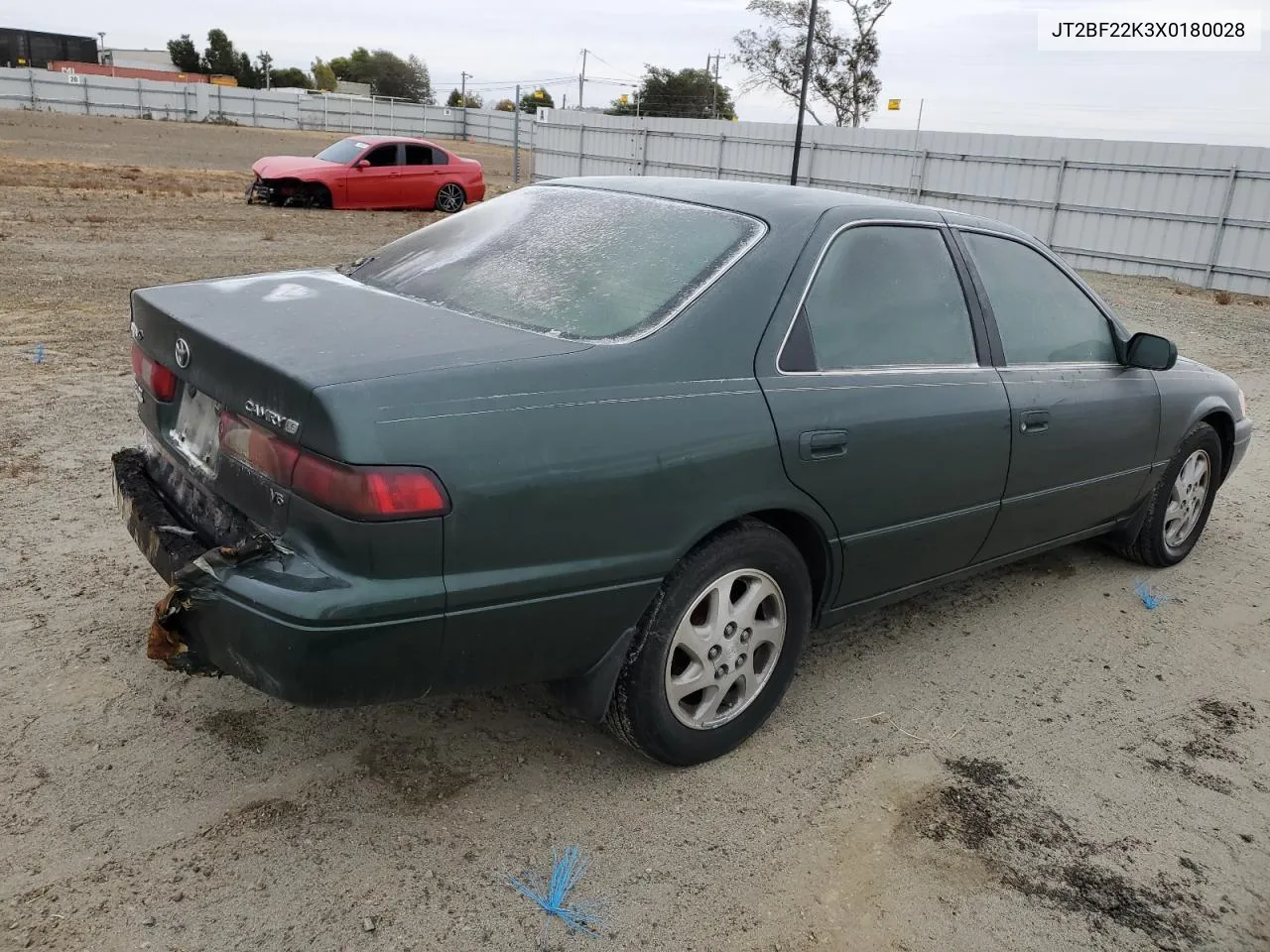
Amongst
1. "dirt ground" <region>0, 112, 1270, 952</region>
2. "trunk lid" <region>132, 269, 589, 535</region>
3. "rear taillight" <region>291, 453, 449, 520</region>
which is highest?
"trunk lid" <region>132, 269, 589, 535</region>

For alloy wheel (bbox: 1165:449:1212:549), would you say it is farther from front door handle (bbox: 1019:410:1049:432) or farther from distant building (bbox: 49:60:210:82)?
distant building (bbox: 49:60:210:82)

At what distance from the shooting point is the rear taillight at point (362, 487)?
2.21 meters

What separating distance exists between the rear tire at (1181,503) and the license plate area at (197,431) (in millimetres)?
Result: 3925

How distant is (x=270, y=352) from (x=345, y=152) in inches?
701

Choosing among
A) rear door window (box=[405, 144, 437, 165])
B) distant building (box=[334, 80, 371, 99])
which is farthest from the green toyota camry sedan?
distant building (box=[334, 80, 371, 99])

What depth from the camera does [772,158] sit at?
78.0ft

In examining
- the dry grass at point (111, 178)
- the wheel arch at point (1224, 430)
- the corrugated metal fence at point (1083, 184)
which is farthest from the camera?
the dry grass at point (111, 178)

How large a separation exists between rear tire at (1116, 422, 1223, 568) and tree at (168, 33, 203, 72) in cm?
9401

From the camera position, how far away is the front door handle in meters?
3.65

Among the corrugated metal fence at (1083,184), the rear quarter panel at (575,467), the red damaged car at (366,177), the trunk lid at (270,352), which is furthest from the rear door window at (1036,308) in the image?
the red damaged car at (366,177)

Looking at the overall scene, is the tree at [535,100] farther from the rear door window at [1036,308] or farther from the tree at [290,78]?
the rear door window at [1036,308]

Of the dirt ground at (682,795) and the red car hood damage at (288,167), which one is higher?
the red car hood damage at (288,167)

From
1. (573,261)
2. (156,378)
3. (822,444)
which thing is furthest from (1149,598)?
(156,378)

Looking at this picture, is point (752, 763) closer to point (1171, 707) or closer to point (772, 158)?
point (1171, 707)
